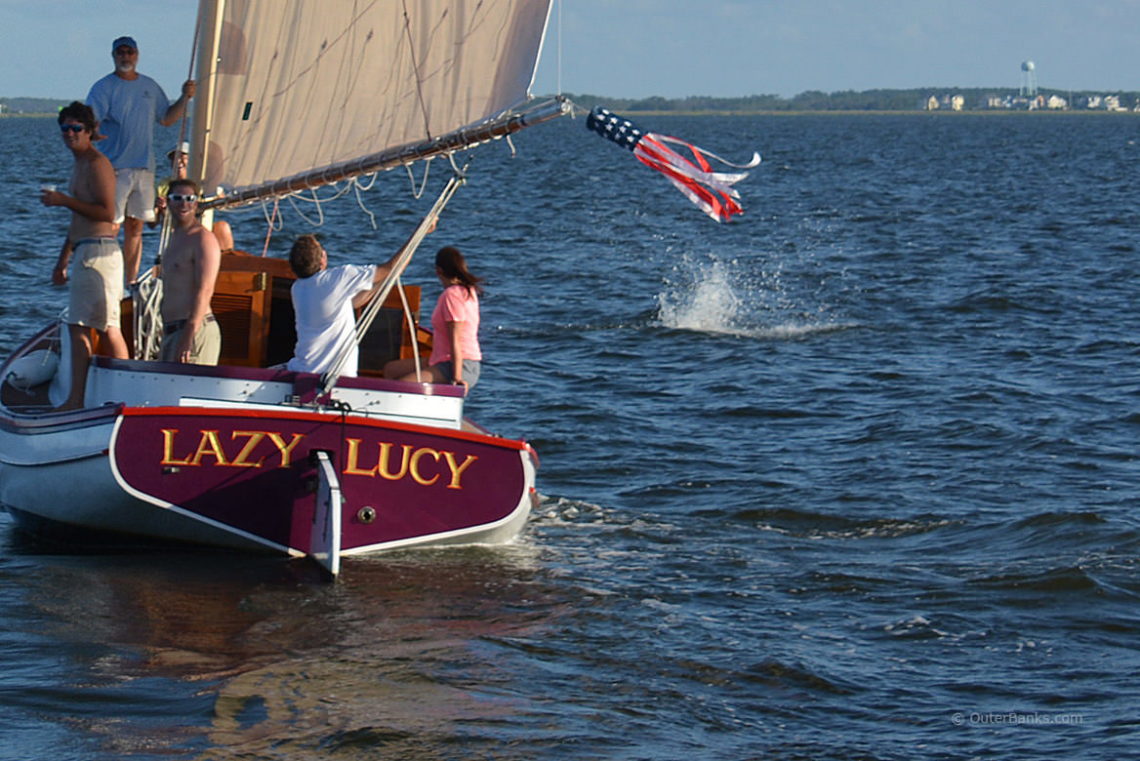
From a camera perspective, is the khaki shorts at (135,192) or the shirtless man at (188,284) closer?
the shirtless man at (188,284)

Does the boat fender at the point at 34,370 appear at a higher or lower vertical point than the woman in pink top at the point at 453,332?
lower

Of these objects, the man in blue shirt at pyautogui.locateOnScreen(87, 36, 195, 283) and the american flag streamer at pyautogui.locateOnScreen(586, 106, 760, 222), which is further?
the man in blue shirt at pyautogui.locateOnScreen(87, 36, 195, 283)

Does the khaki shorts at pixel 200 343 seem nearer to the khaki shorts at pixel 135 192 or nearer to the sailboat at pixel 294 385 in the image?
the sailboat at pixel 294 385

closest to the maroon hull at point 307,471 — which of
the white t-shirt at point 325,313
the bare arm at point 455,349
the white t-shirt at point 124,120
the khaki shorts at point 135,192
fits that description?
the white t-shirt at point 325,313

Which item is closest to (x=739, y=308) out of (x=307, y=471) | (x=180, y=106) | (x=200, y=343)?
(x=180, y=106)

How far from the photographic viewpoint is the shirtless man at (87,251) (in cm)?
1013

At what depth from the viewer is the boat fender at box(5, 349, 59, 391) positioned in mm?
11609

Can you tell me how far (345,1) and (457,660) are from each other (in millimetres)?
4833

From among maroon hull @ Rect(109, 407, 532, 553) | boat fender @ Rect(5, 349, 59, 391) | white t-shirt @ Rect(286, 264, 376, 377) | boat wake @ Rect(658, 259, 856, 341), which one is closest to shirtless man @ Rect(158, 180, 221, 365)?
white t-shirt @ Rect(286, 264, 376, 377)

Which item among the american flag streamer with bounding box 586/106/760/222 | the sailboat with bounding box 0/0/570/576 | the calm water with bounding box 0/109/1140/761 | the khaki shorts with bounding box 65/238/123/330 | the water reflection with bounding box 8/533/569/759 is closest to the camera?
the water reflection with bounding box 8/533/569/759

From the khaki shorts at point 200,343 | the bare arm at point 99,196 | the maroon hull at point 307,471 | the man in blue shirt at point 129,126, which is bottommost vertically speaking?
the maroon hull at point 307,471

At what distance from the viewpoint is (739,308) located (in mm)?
23000

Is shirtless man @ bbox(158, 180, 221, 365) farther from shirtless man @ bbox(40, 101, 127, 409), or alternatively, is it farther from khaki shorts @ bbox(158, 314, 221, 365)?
shirtless man @ bbox(40, 101, 127, 409)

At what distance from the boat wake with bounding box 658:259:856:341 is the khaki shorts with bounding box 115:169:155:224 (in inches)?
405
